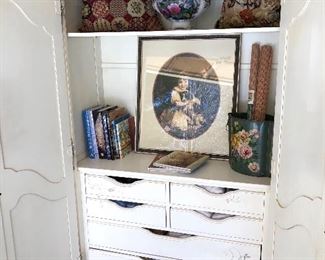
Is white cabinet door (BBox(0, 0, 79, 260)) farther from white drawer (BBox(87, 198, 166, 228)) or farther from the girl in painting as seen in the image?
the girl in painting

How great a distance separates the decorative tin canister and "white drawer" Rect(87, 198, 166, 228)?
1.40 ft

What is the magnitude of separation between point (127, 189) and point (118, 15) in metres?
0.80

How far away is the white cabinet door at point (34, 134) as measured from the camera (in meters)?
1.36

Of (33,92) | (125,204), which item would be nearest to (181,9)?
(33,92)

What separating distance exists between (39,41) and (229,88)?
0.88m

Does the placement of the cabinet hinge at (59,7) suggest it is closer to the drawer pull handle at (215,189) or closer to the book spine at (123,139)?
the book spine at (123,139)

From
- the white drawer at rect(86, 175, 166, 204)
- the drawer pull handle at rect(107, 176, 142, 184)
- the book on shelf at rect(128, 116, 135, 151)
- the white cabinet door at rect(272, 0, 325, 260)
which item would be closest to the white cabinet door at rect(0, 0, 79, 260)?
the white drawer at rect(86, 175, 166, 204)

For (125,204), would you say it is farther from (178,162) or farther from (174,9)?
(174,9)

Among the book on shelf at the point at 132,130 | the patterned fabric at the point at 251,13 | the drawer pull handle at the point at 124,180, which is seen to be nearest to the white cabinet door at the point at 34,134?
the drawer pull handle at the point at 124,180

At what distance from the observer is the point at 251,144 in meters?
1.55

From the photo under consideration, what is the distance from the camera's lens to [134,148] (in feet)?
6.55

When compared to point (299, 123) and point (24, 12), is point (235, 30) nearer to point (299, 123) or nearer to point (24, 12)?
point (299, 123)

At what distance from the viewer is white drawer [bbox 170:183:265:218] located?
1560mm

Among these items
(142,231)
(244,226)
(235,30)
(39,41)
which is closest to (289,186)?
(244,226)
